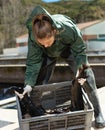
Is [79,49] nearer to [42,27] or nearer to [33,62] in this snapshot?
[33,62]

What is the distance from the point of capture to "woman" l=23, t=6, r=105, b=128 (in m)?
3.70

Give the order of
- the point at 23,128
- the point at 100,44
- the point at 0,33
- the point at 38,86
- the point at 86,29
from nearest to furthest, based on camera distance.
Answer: the point at 23,128 < the point at 38,86 < the point at 100,44 < the point at 86,29 < the point at 0,33

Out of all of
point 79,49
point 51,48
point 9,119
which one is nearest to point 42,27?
point 51,48

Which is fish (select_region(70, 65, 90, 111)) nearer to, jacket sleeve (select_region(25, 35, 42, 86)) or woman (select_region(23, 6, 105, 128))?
woman (select_region(23, 6, 105, 128))

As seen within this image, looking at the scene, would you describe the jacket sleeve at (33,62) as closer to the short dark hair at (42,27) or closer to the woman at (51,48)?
the woman at (51,48)

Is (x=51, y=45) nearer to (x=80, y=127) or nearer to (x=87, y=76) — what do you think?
(x=87, y=76)

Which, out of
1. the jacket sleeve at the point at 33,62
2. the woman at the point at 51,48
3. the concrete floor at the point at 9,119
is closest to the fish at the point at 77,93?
the woman at the point at 51,48

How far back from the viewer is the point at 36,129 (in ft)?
11.7

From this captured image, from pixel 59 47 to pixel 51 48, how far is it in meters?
0.09

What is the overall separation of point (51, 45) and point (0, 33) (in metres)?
68.2

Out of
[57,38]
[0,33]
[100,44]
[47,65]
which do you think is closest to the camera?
[57,38]

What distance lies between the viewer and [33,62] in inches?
173

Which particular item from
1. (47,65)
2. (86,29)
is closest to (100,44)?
(86,29)

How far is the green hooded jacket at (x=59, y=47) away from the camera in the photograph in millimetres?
4125
